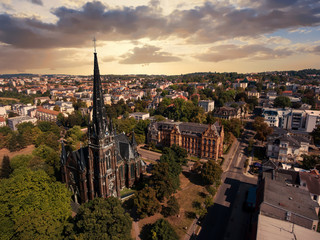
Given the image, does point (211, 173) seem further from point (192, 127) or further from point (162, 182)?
point (192, 127)

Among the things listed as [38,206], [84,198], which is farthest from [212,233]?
[38,206]

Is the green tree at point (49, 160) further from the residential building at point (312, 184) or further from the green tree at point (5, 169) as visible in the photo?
the residential building at point (312, 184)

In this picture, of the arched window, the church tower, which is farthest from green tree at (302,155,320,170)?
the arched window

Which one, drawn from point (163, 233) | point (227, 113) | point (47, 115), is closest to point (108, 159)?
point (163, 233)

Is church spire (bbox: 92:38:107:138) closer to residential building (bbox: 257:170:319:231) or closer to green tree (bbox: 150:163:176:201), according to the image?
green tree (bbox: 150:163:176:201)

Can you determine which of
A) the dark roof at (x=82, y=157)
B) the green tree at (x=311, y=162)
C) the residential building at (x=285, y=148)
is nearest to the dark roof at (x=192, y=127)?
the residential building at (x=285, y=148)

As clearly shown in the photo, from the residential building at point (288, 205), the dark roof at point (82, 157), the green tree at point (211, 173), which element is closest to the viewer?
the residential building at point (288, 205)
